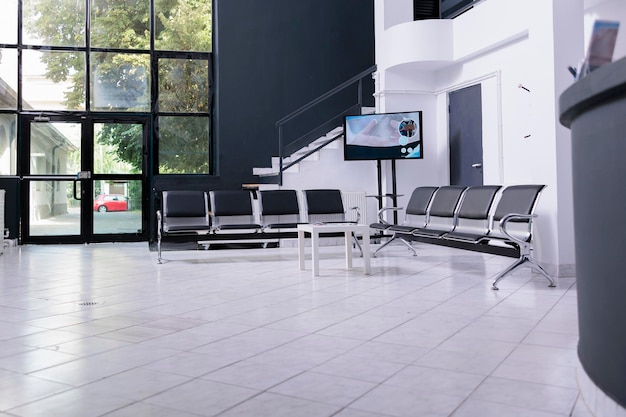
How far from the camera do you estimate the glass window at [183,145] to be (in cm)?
1029

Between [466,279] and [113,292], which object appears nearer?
[113,292]

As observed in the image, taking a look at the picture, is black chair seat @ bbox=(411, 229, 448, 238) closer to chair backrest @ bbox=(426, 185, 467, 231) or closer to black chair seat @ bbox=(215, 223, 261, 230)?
chair backrest @ bbox=(426, 185, 467, 231)

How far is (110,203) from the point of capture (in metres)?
10.2

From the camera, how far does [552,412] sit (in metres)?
2.15

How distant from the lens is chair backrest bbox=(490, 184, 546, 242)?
5406 mm

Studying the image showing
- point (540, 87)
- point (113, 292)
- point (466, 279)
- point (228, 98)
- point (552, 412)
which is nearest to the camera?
point (552, 412)

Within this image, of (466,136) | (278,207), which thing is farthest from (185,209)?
(466,136)

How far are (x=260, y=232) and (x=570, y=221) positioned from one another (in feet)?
11.6

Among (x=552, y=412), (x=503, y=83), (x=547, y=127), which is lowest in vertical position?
(x=552, y=412)

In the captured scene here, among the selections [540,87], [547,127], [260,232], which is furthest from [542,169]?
[260,232]

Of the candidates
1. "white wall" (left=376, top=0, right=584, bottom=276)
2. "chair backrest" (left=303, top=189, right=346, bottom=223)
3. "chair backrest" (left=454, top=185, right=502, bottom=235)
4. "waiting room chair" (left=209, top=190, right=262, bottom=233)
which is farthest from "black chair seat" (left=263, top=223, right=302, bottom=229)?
"white wall" (left=376, top=0, right=584, bottom=276)

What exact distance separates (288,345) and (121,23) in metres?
8.77

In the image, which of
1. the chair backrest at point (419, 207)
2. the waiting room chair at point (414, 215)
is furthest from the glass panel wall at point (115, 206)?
the chair backrest at point (419, 207)

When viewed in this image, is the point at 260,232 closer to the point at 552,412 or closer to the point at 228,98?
the point at 228,98
